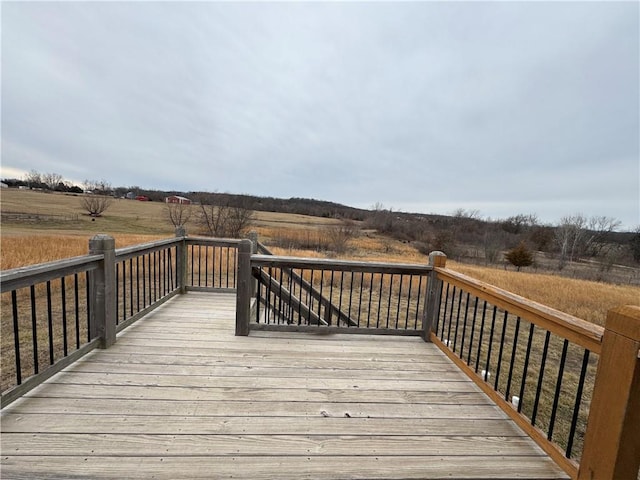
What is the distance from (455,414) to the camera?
2033mm

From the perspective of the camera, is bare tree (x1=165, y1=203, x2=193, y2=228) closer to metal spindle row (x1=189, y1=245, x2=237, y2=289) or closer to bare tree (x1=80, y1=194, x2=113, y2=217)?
metal spindle row (x1=189, y1=245, x2=237, y2=289)

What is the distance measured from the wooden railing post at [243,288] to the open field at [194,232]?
3.83 m

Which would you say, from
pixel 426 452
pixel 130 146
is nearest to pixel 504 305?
pixel 426 452

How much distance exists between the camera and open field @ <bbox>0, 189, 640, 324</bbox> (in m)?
10.6

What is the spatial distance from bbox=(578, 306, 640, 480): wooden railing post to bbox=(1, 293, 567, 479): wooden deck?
388 mm

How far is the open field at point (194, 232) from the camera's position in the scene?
10578 mm

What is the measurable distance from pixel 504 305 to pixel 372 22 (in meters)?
7.84

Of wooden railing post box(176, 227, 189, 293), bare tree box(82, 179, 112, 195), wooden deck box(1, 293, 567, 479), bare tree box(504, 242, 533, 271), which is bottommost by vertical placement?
bare tree box(504, 242, 533, 271)

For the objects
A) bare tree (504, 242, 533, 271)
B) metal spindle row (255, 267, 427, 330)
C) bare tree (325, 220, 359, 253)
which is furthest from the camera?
bare tree (504, 242, 533, 271)

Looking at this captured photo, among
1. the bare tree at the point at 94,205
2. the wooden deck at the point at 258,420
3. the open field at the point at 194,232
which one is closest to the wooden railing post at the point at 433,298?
the wooden deck at the point at 258,420

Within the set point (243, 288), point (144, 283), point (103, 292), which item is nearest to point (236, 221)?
point (144, 283)

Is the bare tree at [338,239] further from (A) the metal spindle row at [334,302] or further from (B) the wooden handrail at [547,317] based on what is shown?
(B) the wooden handrail at [547,317]

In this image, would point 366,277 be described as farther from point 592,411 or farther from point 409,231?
point 409,231

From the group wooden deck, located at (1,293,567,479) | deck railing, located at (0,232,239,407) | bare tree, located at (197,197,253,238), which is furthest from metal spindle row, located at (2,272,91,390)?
bare tree, located at (197,197,253,238)
